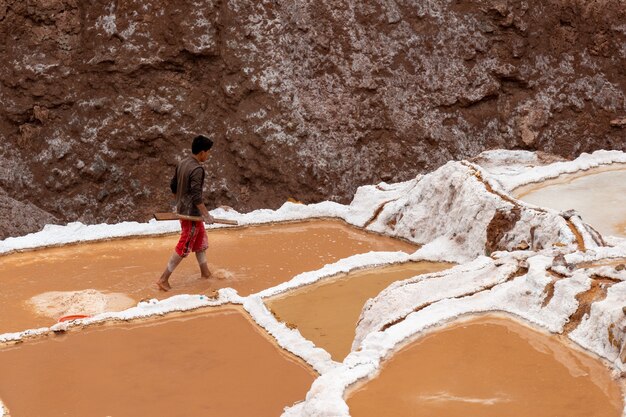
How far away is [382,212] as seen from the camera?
821 centimetres

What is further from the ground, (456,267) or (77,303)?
(456,267)

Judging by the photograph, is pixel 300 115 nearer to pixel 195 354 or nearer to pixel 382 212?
pixel 382 212

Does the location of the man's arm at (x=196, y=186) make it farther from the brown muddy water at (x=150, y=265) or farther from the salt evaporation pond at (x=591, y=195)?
the salt evaporation pond at (x=591, y=195)

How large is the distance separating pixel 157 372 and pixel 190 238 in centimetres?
188

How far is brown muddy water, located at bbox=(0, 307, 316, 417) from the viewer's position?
4.32 metres

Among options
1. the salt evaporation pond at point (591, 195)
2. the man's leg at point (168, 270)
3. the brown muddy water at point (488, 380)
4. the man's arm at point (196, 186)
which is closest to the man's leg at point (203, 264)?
the man's leg at point (168, 270)

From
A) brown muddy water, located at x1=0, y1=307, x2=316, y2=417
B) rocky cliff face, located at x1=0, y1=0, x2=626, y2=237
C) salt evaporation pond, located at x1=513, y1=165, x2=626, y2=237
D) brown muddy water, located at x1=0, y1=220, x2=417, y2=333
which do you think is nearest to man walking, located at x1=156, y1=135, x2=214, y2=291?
brown muddy water, located at x1=0, y1=220, x2=417, y2=333

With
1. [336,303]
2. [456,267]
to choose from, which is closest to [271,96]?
[336,303]

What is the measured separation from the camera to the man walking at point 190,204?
21.1ft

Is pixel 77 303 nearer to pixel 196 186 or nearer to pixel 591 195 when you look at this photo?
pixel 196 186

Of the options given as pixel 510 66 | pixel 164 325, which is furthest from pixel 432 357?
pixel 510 66

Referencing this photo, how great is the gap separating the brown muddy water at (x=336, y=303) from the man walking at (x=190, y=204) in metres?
0.89

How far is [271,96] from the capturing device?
12156 mm

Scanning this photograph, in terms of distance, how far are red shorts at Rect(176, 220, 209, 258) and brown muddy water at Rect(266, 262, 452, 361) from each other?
882 mm
